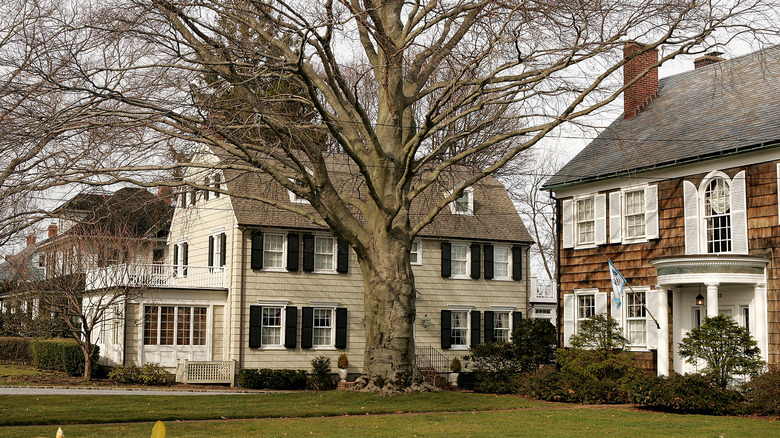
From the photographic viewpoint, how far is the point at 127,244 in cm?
2962

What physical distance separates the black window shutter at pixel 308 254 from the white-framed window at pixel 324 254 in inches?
13.6

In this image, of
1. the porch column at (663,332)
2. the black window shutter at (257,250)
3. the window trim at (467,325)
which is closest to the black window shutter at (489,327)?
the window trim at (467,325)

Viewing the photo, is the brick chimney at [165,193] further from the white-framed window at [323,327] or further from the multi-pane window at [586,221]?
the multi-pane window at [586,221]

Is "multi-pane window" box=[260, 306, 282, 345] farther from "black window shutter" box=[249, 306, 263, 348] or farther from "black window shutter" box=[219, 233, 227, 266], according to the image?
"black window shutter" box=[219, 233, 227, 266]

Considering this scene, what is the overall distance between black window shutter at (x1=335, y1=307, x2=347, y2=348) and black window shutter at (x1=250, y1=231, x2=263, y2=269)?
3436mm

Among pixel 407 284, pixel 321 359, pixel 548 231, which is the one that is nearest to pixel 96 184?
pixel 407 284

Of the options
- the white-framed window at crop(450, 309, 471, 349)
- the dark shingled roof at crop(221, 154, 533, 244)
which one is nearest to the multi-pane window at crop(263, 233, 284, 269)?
the dark shingled roof at crop(221, 154, 533, 244)

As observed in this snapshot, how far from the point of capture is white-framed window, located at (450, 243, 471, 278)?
34188 mm

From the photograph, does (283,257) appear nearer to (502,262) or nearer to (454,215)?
(454,215)

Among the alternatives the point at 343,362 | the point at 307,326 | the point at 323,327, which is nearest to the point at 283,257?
the point at 307,326

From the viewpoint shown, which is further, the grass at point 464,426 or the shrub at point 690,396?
the shrub at point 690,396

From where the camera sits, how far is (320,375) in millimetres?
30016

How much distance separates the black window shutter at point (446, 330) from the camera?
32.9m

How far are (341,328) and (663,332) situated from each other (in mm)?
13030
